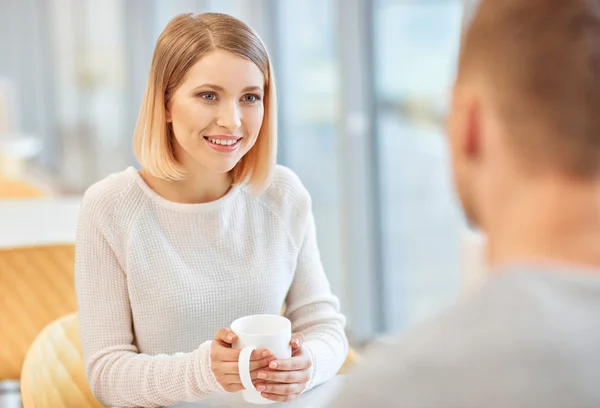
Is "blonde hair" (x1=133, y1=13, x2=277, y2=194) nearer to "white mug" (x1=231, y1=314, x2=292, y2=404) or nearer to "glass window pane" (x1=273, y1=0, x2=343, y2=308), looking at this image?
"white mug" (x1=231, y1=314, x2=292, y2=404)

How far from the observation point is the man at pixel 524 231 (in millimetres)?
728

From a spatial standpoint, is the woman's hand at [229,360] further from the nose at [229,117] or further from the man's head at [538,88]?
the man's head at [538,88]

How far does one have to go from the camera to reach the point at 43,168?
7.96 meters

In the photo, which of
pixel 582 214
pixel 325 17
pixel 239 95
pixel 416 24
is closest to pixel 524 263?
pixel 582 214

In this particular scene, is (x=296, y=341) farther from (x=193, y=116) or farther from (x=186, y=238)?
(x=193, y=116)

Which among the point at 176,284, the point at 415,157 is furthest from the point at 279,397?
the point at 415,157

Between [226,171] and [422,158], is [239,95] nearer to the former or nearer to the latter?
[226,171]

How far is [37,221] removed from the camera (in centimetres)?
254

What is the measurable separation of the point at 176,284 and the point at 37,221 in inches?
45.9

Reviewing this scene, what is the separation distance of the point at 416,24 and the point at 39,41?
226 inches

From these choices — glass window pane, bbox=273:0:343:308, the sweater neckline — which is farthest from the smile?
glass window pane, bbox=273:0:343:308

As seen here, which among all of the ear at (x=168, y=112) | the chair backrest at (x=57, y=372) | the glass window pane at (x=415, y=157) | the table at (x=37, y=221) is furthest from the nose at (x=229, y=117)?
the glass window pane at (x=415, y=157)

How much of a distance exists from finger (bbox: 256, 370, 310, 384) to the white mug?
0.02 meters

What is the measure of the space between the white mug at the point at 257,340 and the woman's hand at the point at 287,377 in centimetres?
1
